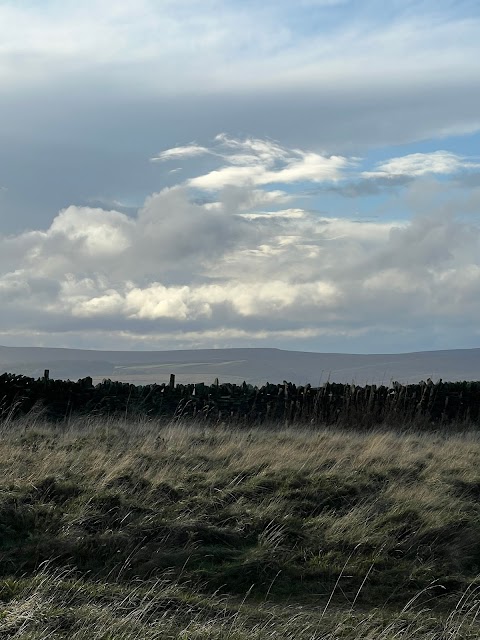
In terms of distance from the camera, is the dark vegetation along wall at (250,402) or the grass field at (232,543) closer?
the grass field at (232,543)

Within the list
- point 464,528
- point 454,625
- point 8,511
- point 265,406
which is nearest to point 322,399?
point 265,406

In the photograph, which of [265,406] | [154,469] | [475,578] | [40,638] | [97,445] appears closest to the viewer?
[40,638]

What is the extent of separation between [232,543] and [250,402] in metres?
12.3

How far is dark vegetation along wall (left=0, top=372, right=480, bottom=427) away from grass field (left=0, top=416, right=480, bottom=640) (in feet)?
21.9

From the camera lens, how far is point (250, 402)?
21.2m

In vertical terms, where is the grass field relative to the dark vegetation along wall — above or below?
below

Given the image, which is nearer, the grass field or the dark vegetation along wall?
the grass field

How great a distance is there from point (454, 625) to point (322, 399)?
14.6m

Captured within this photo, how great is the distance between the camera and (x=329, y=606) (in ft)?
24.6

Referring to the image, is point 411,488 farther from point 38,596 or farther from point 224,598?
point 38,596

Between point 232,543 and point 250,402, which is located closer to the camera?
point 232,543

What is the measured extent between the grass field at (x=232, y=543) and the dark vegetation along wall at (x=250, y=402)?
21.9 feet

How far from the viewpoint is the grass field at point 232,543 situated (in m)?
6.54

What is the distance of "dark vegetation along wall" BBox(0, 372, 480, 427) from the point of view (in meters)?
19.4
